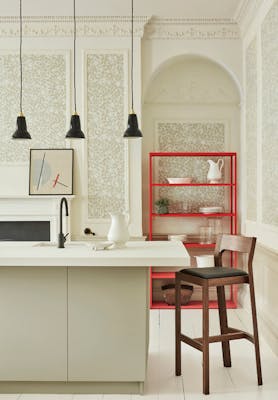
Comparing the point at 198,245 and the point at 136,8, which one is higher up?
the point at 136,8

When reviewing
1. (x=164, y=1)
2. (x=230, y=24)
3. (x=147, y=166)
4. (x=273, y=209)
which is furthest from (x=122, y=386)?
(x=230, y=24)

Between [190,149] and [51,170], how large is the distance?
5.45 ft

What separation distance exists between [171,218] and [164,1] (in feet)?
7.98

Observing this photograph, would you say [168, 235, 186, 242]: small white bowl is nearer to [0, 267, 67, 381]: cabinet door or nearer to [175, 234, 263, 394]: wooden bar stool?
[175, 234, 263, 394]: wooden bar stool

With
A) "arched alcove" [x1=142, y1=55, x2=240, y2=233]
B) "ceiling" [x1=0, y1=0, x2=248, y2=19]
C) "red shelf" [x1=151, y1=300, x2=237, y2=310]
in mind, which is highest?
"ceiling" [x1=0, y1=0, x2=248, y2=19]

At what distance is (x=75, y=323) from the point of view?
10.8 feet

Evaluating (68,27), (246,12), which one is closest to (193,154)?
(246,12)

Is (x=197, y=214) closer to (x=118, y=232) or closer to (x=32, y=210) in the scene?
(x=32, y=210)

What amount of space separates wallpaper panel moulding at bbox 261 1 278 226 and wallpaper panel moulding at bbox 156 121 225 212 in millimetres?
1377

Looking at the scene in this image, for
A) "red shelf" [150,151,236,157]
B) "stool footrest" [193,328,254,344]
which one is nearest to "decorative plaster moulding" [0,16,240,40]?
"red shelf" [150,151,236,157]

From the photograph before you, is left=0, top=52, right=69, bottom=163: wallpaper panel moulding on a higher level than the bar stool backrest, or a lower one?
higher

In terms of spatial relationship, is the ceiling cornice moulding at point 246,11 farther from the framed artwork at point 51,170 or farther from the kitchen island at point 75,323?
the kitchen island at point 75,323

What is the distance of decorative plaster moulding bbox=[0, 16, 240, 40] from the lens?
570 cm

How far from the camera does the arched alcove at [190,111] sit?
607cm
